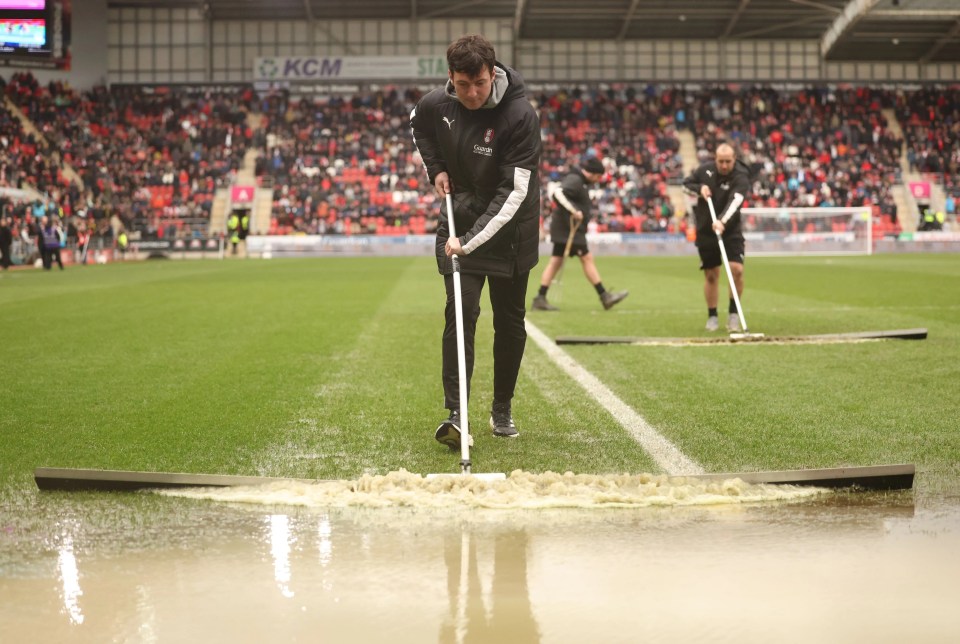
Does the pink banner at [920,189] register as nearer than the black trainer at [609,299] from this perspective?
No

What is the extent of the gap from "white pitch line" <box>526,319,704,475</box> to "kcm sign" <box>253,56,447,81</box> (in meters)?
47.4

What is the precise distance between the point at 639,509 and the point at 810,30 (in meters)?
56.9

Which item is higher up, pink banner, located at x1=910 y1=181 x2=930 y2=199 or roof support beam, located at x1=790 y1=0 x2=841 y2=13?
roof support beam, located at x1=790 y1=0 x2=841 y2=13

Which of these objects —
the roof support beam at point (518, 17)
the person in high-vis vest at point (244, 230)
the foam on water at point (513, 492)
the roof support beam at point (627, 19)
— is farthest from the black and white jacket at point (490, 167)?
the roof support beam at point (627, 19)

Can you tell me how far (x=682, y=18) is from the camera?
55.2 m

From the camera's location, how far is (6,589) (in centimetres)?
357

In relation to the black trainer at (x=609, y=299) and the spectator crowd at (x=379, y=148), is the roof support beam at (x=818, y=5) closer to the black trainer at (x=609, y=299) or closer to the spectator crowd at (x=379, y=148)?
the spectator crowd at (x=379, y=148)

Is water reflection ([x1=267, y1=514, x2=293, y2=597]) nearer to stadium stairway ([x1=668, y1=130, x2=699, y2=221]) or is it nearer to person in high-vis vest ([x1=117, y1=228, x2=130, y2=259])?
person in high-vis vest ([x1=117, y1=228, x2=130, y2=259])

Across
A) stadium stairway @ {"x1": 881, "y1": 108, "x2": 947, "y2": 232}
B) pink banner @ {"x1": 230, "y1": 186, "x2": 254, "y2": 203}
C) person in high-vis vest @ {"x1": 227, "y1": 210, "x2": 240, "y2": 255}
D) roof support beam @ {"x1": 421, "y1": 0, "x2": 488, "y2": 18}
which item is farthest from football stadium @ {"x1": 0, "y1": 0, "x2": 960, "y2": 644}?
roof support beam @ {"x1": 421, "y1": 0, "x2": 488, "y2": 18}

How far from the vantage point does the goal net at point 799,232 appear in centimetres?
4088

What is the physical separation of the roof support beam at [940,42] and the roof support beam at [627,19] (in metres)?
14.8

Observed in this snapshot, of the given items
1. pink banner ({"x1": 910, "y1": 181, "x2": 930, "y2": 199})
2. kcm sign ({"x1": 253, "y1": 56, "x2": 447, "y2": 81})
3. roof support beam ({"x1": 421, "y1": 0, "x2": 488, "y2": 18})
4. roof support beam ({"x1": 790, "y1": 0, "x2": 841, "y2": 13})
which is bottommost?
pink banner ({"x1": 910, "y1": 181, "x2": 930, "y2": 199})

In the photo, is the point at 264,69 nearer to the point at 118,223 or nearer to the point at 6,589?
the point at 118,223

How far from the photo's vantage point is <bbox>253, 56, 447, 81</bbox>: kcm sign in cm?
5634
